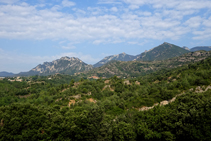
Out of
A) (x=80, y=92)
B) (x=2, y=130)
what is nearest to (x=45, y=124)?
(x=2, y=130)

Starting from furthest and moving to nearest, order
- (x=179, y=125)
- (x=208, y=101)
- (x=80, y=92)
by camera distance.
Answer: (x=80, y=92), (x=208, y=101), (x=179, y=125)

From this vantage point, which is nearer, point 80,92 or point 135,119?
point 135,119

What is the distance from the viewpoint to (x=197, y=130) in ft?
106

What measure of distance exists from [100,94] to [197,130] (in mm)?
85342

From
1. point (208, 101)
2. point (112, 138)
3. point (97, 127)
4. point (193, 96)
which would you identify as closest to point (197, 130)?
point (208, 101)

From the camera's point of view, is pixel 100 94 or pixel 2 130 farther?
pixel 100 94

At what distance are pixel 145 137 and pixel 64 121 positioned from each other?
86.5 feet

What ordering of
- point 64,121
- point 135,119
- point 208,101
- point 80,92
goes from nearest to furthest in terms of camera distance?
point 208,101, point 64,121, point 135,119, point 80,92

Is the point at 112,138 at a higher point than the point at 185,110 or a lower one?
lower

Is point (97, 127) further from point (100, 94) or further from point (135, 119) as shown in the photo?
point (100, 94)

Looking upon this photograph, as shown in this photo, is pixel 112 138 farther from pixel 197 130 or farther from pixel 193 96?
pixel 193 96

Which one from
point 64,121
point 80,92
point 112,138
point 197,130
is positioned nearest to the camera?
point 197,130

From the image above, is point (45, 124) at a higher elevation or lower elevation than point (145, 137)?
higher

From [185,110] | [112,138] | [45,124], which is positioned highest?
[185,110]
